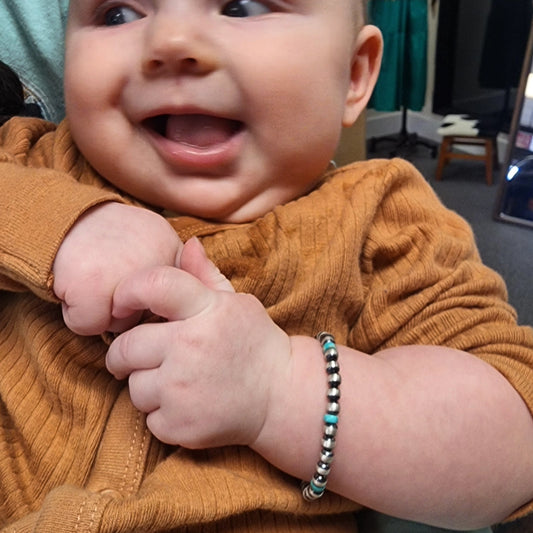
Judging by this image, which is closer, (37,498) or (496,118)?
(37,498)

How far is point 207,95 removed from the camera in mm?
506

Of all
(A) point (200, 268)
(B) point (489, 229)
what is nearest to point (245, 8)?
(A) point (200, 268)

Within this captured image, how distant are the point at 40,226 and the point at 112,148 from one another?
0.42 feet

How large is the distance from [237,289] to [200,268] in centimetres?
8

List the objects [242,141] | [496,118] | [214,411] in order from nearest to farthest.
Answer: [214,411] → [242,141] → [496,118]

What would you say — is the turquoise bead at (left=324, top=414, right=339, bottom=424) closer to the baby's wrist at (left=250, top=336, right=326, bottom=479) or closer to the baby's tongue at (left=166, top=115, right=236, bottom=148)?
the baby's wrist at (left=250, top=336, right=326, bottom=479)

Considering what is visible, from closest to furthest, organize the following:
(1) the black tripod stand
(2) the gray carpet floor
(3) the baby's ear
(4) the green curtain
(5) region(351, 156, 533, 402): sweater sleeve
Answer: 1. (5) region(351, 156, 533, 402): sweater sleeve
2. (3) the baby's ear
3. (2) the gray carpet floor
4. (4) the green curtain
5. (1) the black tripod stand

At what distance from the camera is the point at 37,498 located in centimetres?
50

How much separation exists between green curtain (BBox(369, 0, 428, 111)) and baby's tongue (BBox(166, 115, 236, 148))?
2648mm

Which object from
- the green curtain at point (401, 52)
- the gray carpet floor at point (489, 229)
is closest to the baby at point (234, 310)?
the gray carpet floor at point (489, 229)

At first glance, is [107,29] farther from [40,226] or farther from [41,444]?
[41,444]

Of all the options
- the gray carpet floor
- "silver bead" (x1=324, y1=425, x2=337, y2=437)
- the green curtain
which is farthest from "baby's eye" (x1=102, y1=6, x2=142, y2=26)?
the green curtain

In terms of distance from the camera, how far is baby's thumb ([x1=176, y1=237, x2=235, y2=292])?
0.46m

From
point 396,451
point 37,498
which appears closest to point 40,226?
point 37,498
